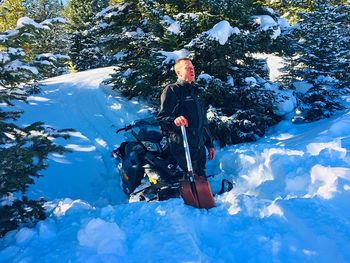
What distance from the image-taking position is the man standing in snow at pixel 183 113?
5.79m

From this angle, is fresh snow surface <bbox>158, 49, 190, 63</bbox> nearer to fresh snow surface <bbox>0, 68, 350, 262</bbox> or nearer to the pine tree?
the pine tree

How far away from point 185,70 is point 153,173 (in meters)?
1.94

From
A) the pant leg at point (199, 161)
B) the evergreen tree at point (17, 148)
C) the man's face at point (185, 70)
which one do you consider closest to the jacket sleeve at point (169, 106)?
the man's face at point (185, 70)

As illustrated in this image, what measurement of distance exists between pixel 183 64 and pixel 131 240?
9.58 feet

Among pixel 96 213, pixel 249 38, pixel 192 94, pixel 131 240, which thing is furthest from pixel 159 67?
pixel 131 240

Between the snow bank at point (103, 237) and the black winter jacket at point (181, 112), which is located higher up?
the black winter jacket at point (181, 112)

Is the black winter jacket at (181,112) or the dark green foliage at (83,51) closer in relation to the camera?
the black winter jacket at (181,112)

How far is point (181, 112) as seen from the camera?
5895 mm

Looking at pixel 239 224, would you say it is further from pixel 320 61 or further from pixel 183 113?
pixel 320 61

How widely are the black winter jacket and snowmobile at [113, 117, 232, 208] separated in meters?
0.49

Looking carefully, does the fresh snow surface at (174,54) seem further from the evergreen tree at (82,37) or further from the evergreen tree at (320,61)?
the evergreen tree at (82,37)

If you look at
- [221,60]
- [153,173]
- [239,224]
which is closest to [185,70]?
[153,173]

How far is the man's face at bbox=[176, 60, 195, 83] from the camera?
5703 mm

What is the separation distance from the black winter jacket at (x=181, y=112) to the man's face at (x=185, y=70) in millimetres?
108
